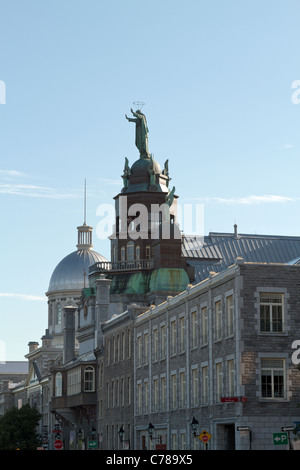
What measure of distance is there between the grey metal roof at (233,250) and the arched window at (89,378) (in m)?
20.8

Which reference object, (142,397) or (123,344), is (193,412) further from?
(123,344)

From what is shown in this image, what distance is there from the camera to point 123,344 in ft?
276

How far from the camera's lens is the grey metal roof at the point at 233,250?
374 feet

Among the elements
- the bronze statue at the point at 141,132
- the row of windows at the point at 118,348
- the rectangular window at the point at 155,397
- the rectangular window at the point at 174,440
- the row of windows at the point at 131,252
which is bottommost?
the rectangular window at the point at 174,440

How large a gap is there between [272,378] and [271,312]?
3560 mm

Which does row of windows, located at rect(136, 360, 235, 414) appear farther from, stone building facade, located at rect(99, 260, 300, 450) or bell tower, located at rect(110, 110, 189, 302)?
bell tower, located at rect(110, 110, 189, 302)

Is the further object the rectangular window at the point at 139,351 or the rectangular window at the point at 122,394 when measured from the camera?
the rectangular window at the point at 122,394

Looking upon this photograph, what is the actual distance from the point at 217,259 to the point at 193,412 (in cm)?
5229

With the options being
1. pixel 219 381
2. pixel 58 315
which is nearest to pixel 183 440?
pixel 219 381

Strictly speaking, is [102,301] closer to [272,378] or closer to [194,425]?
[194,425]

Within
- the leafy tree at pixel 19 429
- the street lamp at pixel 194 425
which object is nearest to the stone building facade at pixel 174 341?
the street lamp at pixel 194 425

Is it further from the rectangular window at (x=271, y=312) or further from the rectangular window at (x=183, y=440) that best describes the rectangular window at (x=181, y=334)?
the rectangular window at (x=271, y=312)

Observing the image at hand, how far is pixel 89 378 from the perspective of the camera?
9625cm
